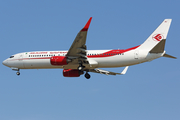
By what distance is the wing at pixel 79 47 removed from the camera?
1527 inches

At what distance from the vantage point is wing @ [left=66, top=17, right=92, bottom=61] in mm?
38797

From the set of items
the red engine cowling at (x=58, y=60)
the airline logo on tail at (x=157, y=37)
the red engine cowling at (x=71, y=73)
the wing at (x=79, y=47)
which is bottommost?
the red engine cowling at (x=71, y=73)

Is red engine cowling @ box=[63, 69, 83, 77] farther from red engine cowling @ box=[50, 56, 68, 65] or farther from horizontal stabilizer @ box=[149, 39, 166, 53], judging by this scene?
horizontal stabilizer @ box=[149, 39, 166, 53]

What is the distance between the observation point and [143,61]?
43.2 m

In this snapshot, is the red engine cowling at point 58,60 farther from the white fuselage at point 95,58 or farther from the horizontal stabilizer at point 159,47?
the horizontal stabilizer at point 159,47

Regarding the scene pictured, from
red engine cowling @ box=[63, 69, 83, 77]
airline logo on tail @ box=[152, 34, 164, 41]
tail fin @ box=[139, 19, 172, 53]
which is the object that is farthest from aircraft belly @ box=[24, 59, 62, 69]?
airline logo on tail @ box=[152, 34, 164, 41]

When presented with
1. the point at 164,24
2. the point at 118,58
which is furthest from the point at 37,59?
the point at 164,24

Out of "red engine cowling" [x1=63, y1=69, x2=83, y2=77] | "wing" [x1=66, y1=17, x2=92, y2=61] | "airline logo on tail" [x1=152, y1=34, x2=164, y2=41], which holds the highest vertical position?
"airline logo on tail" [x1=152, y1=34, x2=164, y2=41]

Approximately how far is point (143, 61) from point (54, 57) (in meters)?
11.6

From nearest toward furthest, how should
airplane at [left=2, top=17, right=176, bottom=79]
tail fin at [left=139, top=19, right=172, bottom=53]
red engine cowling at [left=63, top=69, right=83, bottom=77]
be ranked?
1. airplane at [left=2, top=17, right=176, bottom=79]
2. tail fin at [left=139, top=19, right=172, bottom=53]
3. red engine cowling at [left=63, top=69, right=83, bottom=77]

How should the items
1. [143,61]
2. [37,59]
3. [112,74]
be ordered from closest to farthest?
[143,61] → [37,59] → [112,74]

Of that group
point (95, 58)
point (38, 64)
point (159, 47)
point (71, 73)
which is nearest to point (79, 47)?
point (95, 58)

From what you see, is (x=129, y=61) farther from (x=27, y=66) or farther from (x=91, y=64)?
(x=27, y=66)

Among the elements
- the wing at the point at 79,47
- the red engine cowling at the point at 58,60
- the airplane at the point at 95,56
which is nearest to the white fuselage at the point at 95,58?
the airplane at the point at 95,56
